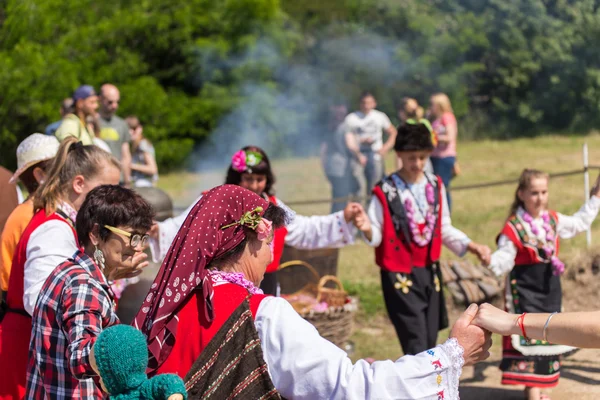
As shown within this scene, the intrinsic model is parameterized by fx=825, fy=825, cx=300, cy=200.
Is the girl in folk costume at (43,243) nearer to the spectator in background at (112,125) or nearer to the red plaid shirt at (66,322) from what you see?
the red plaid shirt at (66,322)

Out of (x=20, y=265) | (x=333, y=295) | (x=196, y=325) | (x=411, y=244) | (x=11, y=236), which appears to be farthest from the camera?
(x=333, y=295)

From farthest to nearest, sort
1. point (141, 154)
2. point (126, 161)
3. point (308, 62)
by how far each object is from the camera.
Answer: point (308, 62)
point (141, 154)
point (126, 161)

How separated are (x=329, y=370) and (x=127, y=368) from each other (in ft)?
1.90

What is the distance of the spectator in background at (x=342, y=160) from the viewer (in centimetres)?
1036

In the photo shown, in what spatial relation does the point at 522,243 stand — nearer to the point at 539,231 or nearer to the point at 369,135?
the point at 539,231

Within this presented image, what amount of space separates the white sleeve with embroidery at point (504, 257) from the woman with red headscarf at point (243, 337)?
8.53 ft

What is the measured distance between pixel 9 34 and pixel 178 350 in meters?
15.8

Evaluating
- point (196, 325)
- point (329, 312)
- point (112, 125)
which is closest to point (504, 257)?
point (329, 312)

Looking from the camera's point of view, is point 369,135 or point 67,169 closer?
point 67,169

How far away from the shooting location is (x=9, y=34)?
1678 centimetres

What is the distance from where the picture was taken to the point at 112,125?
28.3ft

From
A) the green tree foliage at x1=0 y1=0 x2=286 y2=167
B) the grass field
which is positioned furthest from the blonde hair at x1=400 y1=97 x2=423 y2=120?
the green tree foliage at x1=0 y1=0 x2=286 y2=167

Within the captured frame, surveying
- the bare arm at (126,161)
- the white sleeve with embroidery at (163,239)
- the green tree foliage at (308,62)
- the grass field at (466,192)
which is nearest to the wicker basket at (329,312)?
the grass field at (466,192)

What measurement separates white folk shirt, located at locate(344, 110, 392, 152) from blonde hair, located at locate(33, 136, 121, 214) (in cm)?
713
